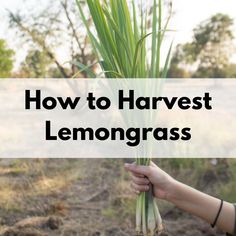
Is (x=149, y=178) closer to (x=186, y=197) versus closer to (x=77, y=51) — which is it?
(x=186, y=197)

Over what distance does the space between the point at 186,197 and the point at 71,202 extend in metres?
1.86

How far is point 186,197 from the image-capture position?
1.35 meters

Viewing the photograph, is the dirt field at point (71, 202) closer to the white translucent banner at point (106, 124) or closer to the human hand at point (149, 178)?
the white translucent banner at point (106, 124)

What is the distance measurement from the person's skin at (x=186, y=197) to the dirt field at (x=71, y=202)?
3.75 feet

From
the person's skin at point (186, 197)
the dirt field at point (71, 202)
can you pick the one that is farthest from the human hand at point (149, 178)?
the dirt field at point (71, 202)

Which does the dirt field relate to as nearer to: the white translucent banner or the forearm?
the white translucent banner

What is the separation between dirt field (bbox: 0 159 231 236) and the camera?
101 inches

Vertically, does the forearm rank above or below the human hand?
below

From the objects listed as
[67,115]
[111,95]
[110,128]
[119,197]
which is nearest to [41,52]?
[67,115]

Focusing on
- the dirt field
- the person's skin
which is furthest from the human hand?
the dirt field

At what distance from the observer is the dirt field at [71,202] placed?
101 inches

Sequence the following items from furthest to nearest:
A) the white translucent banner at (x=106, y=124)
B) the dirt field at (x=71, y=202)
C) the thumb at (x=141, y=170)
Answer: the white translucent banner at (x=106, y=124) → the dirt field at (x=71, y=202) → the thumb at (x=141, y=170)

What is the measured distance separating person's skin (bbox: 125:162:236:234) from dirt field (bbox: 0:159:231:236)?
1143 millimetres

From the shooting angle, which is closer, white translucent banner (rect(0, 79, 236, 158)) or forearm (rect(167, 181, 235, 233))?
forearm (rect(167, 181, 235, 233))
